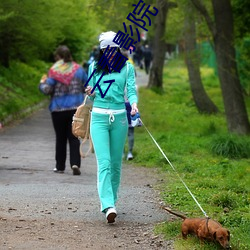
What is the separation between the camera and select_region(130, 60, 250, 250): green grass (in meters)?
7.21

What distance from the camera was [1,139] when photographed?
1575 cm

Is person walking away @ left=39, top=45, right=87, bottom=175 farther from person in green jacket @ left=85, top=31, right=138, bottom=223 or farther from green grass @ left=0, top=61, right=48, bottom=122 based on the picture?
green grass @ left=0, top=61, right=48, bottom=122

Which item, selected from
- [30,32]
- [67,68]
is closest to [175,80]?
[30,32]

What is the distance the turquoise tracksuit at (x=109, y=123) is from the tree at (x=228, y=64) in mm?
8675

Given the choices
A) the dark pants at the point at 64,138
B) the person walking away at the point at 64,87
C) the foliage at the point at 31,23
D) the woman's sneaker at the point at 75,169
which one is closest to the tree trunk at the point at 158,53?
the foliage at the point at 31,23

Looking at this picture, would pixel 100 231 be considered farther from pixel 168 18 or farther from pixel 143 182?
pixel 168 18

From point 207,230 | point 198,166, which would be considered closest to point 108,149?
point 207,230

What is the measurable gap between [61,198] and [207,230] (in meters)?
2.94

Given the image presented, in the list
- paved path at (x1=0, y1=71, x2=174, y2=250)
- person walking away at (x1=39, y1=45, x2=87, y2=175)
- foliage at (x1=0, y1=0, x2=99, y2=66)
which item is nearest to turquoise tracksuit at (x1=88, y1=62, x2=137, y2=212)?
paved path at (x1=0, y1=71, x2=174, y2=250)

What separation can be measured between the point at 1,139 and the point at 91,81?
8.53 metres

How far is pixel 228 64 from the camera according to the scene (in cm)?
1605

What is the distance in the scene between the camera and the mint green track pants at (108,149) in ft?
24.0

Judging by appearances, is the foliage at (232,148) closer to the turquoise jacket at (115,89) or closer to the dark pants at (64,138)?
the dark pants at (64,138)

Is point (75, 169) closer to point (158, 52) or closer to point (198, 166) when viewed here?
point (198, 166)
